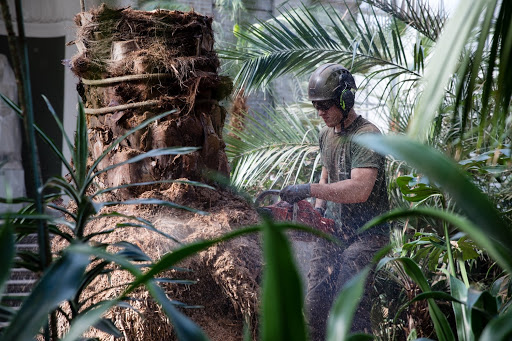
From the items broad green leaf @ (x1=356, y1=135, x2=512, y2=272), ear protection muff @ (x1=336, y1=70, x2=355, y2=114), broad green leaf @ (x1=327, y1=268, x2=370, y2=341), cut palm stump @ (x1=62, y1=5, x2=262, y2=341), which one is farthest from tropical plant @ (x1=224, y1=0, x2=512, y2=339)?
cut palm stump @ (x1=62, y1=5, x2=262, y2=341)

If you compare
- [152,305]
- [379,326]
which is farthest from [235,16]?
[152,305]

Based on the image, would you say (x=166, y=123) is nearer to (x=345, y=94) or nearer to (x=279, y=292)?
(x=345, y=94)

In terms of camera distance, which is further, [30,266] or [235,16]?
[235,16]

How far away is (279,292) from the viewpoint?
53 centimetres

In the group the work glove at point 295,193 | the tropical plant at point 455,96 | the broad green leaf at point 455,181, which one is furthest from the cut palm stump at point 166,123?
the broad green leaf at point 455,181

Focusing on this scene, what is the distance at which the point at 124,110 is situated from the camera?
1.64 metres

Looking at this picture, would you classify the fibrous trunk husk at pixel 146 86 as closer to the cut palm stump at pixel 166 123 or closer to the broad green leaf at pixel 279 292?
the cut palm stump at pixel 166 123

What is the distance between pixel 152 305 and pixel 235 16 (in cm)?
596

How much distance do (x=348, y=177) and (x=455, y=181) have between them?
5.37ft

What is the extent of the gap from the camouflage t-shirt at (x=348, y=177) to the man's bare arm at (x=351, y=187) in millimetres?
45

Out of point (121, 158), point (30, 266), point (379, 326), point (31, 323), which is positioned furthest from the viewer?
point (379, 326)

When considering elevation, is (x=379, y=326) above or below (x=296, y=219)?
below

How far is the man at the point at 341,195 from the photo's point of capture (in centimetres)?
206

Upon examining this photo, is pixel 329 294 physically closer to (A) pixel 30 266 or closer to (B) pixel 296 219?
(B) pixel 296 219
